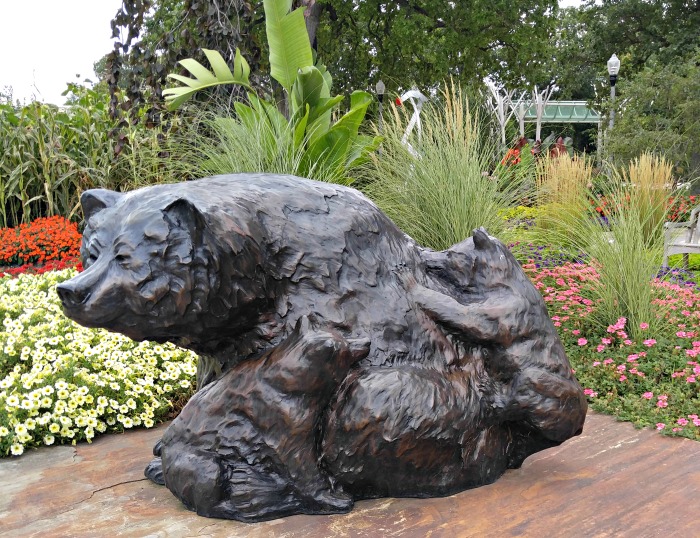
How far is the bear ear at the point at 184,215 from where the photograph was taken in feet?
6.48

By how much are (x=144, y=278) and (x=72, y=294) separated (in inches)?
7.9

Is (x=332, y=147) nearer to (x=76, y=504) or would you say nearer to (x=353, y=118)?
(x=353, y=118)

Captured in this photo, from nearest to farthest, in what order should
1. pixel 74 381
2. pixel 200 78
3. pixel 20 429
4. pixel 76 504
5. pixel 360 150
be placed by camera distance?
pixel 76 504 < pixel 20 429 < pixel 74 381 < pixel 360 150 < pixel 200 78

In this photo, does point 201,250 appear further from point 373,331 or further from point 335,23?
point 335,23

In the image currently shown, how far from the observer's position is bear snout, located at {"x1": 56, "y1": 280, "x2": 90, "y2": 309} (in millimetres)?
1935

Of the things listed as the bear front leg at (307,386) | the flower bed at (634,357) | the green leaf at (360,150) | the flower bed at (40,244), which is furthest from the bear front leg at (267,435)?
the flower bed at (40,244)

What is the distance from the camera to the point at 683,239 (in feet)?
23.6

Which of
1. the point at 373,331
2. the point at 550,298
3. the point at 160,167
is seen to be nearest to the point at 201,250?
the point at 373,331

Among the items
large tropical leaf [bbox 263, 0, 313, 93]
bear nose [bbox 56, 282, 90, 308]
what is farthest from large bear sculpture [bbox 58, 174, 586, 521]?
large tropical leaf [bbox 263, 0, 313, 93]

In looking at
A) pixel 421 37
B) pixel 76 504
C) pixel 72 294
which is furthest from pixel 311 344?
pixel 421 37

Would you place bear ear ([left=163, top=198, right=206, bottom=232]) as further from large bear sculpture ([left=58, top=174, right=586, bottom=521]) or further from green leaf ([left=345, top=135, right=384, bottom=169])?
green leaf ([left=345, top=135, right=384, bottom=169])

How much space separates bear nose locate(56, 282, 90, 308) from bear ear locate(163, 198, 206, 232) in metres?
0.31

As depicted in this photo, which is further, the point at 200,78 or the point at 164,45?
the point at 164,45

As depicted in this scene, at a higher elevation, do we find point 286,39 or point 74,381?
point 286,39
